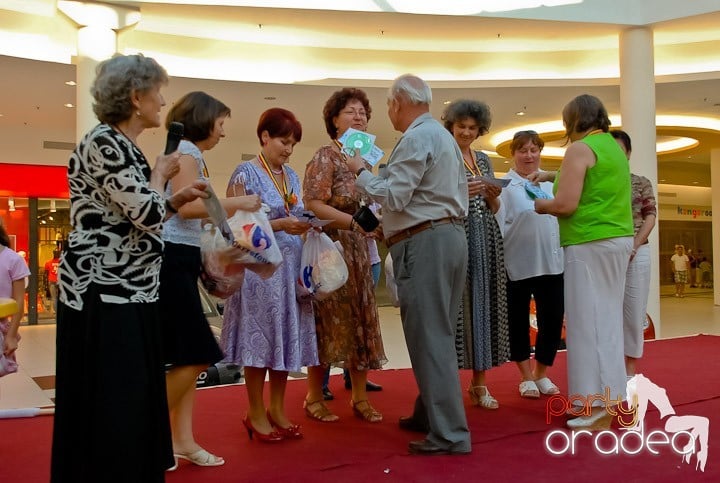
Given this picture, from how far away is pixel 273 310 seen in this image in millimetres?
3053

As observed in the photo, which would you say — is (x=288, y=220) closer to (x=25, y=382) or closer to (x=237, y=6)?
(x=25, y=382)

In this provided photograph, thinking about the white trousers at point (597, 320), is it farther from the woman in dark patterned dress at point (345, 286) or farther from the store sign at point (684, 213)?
the store sign at point (684, 213)

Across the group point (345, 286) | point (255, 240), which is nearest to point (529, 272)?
point (345, 286)

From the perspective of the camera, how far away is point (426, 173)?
290cm

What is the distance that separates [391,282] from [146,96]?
1.79 metres

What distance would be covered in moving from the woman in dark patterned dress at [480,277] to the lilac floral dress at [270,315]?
928mm

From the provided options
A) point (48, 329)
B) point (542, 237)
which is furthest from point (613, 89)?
point (48, 329)

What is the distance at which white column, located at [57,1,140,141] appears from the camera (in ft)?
25.4

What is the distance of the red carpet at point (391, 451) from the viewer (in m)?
2.60

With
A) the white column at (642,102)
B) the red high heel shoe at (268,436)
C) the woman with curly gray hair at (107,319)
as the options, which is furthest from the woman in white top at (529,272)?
the white column at (642,102)

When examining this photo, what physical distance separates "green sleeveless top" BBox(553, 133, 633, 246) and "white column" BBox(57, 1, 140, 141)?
6.35 m

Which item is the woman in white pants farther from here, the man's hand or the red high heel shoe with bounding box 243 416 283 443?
the red high heel shoe with bounding box 243 416 283 443

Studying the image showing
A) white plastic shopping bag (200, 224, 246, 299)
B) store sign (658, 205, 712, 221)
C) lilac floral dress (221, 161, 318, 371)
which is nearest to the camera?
white plastic shopping bag (200, 224, 246, 299)

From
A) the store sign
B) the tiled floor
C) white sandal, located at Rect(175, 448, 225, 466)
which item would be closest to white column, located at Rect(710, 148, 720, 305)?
the tiled floor
